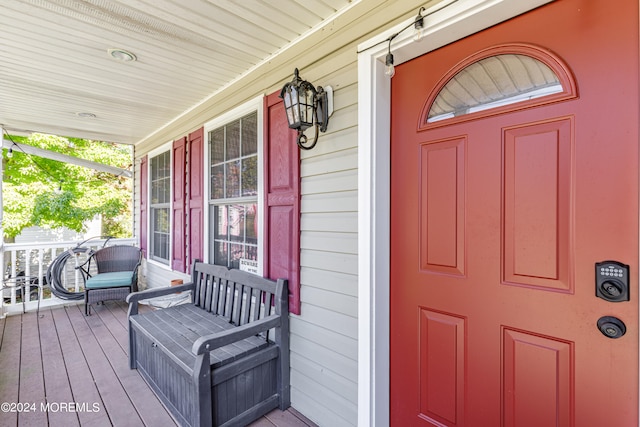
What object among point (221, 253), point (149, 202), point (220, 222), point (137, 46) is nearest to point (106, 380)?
point (221, 253)

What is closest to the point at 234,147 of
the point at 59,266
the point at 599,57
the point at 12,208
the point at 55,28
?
the point at 55,28

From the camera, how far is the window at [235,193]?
8.54ft

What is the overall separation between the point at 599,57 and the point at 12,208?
29.9 ft

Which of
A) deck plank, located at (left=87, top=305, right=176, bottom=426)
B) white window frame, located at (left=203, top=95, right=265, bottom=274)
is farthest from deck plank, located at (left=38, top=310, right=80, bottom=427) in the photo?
white window frame, located at (left=203, top=95, right=265, bottom=274)

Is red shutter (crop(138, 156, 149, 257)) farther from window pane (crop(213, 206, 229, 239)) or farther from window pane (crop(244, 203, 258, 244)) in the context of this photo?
window pane (crop(244, 203, 258, 244))

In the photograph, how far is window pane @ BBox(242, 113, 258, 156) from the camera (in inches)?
101

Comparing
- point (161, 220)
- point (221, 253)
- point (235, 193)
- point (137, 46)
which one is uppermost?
point (137, 46)

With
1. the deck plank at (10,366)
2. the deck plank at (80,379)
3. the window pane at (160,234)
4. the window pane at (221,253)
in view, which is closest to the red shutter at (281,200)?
the window pane at (221,253)

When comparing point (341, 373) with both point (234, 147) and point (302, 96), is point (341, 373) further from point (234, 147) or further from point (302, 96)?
point (234, 147)

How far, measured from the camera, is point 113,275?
14.0 ft

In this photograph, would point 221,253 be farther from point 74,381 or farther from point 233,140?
point 74,381

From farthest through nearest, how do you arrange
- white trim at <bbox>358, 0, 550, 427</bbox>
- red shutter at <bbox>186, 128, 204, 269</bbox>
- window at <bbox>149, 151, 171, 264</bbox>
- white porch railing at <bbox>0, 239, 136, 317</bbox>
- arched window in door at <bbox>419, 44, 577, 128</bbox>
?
window at <bbox>149, 151, 171, 264</bbox> < white porch railing at <bbox>0, 239, 136, 317</bbox> < red shutter at <bbox>186, 128, 204, 269</bbox> < white trim at <bbox>358, 0, 550, 427</bbox> < arched window in door at <bbox>419, 44, 577, 128</bbox>

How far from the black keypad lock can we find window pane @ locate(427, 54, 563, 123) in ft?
2.21

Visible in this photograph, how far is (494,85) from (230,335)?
1939 mm
